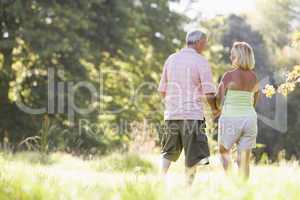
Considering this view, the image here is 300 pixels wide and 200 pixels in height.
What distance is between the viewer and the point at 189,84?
6324 millimetres

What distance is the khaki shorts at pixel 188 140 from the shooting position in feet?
20.5

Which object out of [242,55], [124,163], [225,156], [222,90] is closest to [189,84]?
[222,90]

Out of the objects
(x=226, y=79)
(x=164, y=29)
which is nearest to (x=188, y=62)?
(x=226, y=79)

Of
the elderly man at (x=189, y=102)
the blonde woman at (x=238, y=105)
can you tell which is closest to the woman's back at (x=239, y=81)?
the blonde woman at (x=238, y=105)

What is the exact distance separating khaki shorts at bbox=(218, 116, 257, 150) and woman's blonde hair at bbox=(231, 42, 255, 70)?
0.58m

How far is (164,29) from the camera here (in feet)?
74.9

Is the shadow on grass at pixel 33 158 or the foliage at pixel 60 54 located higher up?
the foliage at pixel 60 54

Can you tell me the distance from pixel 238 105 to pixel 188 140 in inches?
28.9

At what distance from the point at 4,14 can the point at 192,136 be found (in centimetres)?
1355

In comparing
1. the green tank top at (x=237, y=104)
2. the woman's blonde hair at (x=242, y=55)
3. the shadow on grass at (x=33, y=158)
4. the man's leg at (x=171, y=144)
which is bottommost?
the shadow on grass at (x=33, y=158)

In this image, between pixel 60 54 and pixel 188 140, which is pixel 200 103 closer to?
pixel 188 140

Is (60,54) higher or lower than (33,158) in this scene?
higher

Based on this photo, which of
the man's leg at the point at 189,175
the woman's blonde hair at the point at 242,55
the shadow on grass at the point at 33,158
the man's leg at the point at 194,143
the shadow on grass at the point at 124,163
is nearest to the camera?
the man's leg at the point at 189,175

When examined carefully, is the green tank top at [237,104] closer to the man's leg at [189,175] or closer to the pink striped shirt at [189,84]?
the pink striped shirt at [189,84]
